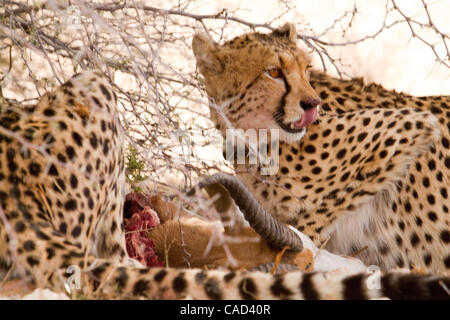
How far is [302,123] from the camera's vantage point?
3971 millimetres

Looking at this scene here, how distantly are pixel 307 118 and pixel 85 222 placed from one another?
1.48 metres

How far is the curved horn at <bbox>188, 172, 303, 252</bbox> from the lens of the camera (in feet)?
10.3

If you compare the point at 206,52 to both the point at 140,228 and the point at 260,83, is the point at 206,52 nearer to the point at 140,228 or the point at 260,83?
the point at 260,83

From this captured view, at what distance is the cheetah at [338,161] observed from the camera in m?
3.96

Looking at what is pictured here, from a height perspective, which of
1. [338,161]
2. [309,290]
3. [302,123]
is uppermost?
[302,123]

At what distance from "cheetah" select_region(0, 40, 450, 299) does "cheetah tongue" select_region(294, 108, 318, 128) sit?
107cm

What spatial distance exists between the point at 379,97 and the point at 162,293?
7.84ft

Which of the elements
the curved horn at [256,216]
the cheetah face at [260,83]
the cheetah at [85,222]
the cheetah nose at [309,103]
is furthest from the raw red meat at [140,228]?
the cheetah nose at [309,103]

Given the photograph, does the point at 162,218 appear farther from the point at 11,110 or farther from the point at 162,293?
the point at 162,293

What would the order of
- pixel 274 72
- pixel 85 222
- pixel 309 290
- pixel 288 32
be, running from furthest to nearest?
pixel 288 32, pixel 274 72, pixel 85 222, pixel 309 290

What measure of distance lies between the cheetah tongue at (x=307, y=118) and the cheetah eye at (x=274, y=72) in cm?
25

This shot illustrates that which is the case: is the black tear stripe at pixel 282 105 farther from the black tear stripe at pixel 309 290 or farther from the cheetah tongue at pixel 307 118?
the black tear stripe at pixel 309 290

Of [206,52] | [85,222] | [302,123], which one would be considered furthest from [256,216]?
[206,52]
